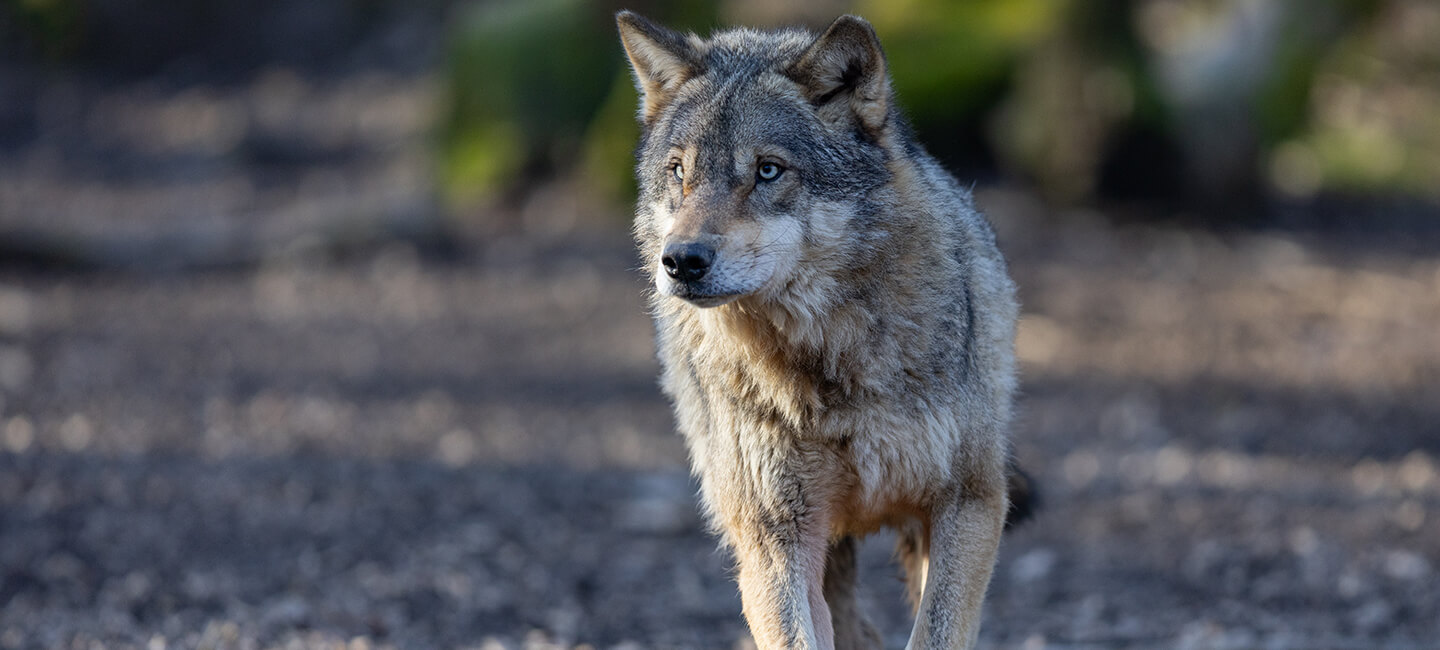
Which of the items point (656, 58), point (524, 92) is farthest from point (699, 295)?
point (524, 92)

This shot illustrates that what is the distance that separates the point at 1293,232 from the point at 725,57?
33.3 feet

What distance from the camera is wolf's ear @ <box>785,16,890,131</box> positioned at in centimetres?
416

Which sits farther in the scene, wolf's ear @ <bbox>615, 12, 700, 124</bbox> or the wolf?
wolf's ear @ <bbox>615, 12, 700, 124</bbox>

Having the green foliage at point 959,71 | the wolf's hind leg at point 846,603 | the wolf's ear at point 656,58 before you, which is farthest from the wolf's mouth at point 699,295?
the green foliage at point 959,71

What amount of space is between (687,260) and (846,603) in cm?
170

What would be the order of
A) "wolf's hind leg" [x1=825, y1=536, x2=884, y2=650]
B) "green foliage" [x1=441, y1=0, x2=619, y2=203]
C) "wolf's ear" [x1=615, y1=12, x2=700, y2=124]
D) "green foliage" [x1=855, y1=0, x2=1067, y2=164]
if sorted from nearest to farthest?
"wolf's ear" [x1=615, y1=12, x2=700, y2=124] → "wolf's hind leg" [x1=825, y1=536, x2=884, y2=650] → "green foliage" [x1=855, y1=0, x2=1067, y2=164] → "green foliage" [x1=441, y1=0, x2=619, y2=203]

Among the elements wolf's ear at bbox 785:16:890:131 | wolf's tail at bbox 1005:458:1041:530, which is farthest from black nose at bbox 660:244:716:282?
wolf's tail at bbox 1005:458:1041:530

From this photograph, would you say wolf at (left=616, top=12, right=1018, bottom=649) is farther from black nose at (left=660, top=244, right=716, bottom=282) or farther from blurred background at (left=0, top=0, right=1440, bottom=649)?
blurred background at (left=0, top=0, right=1440, bottom=649)

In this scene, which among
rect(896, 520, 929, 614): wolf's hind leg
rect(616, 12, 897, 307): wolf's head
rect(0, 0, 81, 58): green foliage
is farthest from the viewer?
rect(0, 0, 81, 58): green foliage

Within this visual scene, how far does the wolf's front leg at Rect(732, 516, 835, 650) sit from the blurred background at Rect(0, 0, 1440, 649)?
1801 mm

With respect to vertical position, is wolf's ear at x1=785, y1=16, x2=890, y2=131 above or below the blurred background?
above

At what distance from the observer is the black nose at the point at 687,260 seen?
12.5 feet

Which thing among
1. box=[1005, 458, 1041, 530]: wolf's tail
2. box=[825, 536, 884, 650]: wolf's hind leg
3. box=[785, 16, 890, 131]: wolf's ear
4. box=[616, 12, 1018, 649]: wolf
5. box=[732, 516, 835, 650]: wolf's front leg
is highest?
box=[785, 16, 890, 131]: wolf's ear

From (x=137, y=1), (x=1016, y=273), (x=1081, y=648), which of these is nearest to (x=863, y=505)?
(x=1081, y=648)
